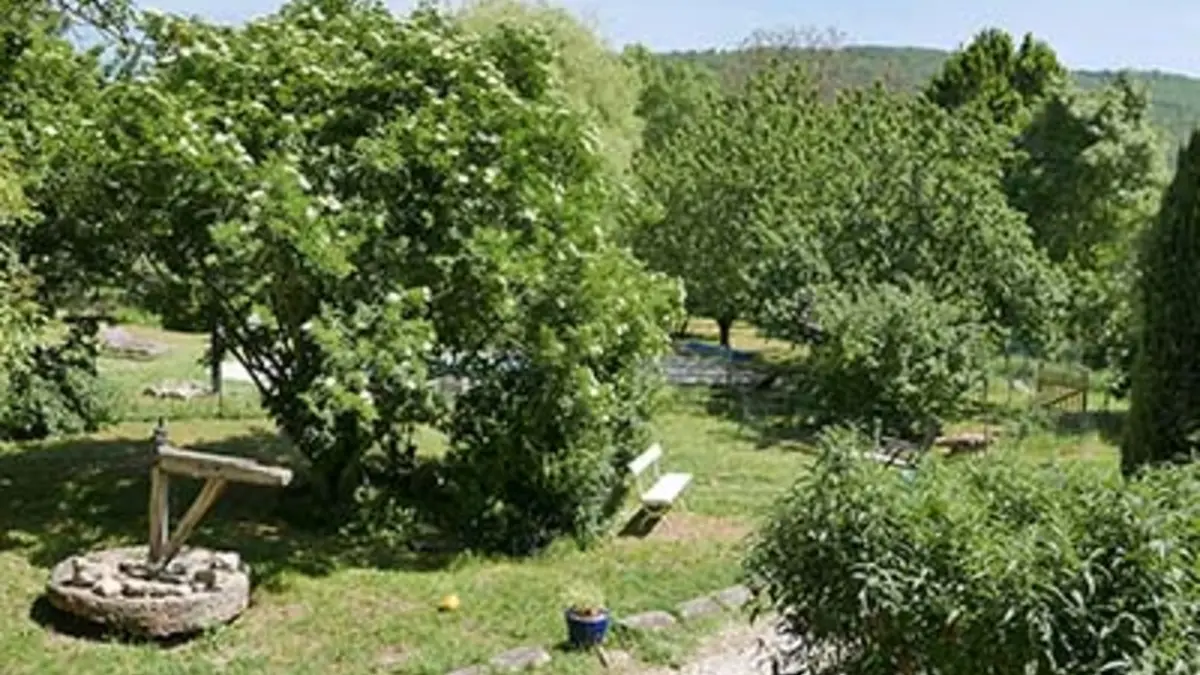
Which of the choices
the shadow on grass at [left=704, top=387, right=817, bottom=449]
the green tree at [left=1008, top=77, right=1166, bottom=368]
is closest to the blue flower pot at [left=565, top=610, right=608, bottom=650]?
the shadow on grass at [left=704, top=387, right=817, bottom=449]

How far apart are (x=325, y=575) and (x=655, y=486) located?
3.74 metres

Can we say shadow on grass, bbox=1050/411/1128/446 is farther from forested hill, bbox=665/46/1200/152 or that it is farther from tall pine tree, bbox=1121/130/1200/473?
forested hill, bbox=665/46/1200/152

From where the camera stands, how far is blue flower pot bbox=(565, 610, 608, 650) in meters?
8.34

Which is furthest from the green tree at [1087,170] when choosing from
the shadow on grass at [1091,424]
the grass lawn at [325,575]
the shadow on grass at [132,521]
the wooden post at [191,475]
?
the wooden post at [191,475]

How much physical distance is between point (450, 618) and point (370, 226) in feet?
10.5

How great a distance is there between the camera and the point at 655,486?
12.4m

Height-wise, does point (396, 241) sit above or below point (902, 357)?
above

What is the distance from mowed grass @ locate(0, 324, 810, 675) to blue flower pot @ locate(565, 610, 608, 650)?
0.15 m

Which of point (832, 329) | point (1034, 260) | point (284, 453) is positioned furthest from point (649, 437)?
point (1034, 260)

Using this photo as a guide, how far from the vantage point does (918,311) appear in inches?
695

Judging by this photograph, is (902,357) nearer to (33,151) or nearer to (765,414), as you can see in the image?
(765,414)

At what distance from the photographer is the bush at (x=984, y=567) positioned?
186 inches

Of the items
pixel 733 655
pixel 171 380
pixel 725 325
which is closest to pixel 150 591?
pixel 733 655

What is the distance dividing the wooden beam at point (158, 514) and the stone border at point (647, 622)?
2.36 metres
